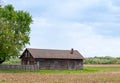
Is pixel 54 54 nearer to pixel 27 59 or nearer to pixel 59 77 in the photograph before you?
pixel 27 59

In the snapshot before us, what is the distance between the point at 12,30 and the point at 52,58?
44.1 feet

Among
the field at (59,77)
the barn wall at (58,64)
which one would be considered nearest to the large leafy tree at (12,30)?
the barn wall at (58,64)

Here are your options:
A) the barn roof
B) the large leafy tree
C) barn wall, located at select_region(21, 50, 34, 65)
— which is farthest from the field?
barn wall, located at select_region(21, 50, 34, 65)

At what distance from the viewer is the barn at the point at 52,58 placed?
79.3m

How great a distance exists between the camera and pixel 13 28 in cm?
7406

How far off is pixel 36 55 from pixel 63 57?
7.20 m

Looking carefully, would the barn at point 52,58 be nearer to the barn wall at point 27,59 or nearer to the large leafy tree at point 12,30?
the barn wall at point 27,59

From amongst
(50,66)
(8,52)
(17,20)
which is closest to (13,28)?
(17,20)

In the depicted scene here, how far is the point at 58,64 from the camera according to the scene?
81.8m

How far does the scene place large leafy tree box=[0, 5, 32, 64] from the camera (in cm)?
6606

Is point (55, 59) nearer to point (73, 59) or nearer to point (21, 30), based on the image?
point (73, 59)

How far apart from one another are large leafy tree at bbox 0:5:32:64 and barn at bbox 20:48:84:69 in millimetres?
5100

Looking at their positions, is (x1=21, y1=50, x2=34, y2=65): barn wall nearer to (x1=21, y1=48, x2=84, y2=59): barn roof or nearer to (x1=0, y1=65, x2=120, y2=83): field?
(x1=21, y1=48, x2=84, y2=59): barn roof

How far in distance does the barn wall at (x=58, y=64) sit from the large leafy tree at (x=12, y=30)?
634cm
